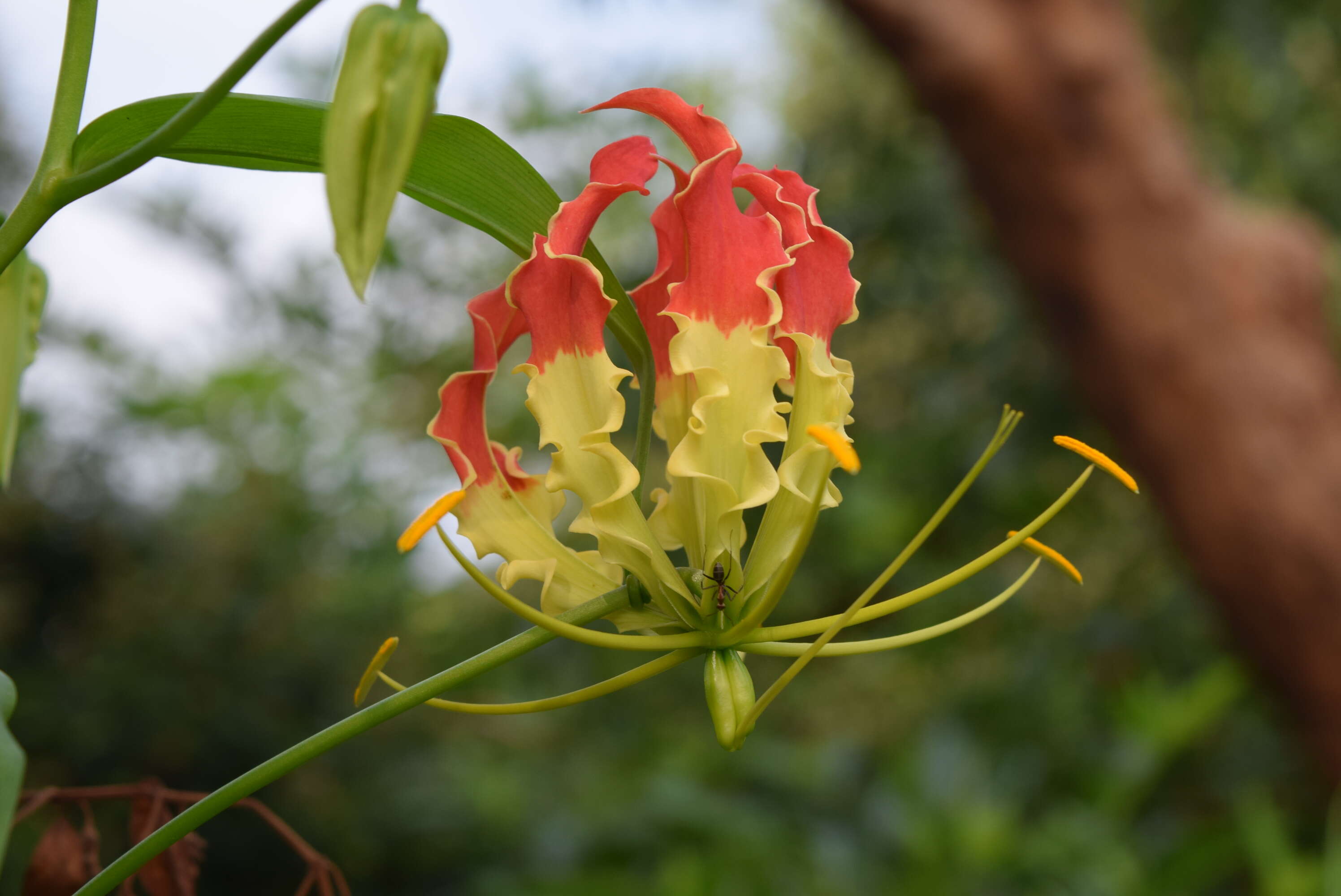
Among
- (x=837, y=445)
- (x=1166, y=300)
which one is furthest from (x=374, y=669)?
(x=1166, y=300)

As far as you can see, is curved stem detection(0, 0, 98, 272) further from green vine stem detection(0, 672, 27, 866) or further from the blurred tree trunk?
the blurred tree trunk

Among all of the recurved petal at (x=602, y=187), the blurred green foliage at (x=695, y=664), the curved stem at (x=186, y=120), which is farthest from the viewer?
the blurred green foliage at (x=695, y=664)

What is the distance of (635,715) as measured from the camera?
2965mm

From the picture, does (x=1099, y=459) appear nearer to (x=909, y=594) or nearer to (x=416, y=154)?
(x=909, y=594)

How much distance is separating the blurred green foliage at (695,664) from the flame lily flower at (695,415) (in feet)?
4.57

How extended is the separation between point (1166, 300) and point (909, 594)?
2.08 meters

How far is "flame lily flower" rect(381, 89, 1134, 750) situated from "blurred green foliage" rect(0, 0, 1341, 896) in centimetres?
139

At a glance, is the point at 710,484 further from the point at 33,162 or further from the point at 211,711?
the point at 33,162

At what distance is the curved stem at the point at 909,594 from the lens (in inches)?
13.7

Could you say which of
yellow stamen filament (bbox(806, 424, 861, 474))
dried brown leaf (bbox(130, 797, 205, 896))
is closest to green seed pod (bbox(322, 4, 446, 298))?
yellow stamen filament (bbox(806, 424, 861, 474))

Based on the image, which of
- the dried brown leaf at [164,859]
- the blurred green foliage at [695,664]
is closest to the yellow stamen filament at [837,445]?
the dried brown leaf at [164,859]

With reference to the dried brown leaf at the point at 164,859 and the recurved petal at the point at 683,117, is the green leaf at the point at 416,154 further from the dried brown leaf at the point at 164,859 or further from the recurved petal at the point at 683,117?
the dried brown leaf at the point at 164,859

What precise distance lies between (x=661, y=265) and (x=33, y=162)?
294 cm

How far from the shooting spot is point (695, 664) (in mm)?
2814
